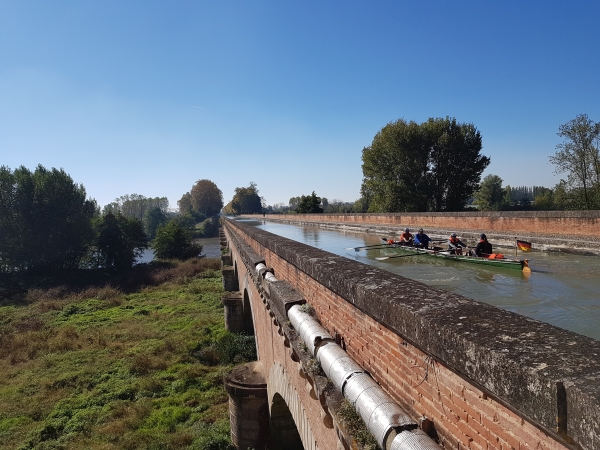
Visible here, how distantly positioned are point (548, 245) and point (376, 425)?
10.7 metres

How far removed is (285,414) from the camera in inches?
279

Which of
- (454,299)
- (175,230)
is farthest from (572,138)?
(175,230)

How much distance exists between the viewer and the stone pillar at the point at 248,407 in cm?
716

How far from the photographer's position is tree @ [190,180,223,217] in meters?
102

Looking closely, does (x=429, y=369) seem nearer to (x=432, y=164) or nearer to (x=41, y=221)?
(x=432, y=164)

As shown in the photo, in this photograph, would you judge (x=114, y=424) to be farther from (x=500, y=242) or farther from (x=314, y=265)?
(x=500, y=242)

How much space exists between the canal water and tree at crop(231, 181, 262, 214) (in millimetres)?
93137

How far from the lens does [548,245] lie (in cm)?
1058

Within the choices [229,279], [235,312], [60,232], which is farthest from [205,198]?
[235,312]

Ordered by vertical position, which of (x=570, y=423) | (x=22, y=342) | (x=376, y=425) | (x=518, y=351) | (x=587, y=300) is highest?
(x=518, y=351)

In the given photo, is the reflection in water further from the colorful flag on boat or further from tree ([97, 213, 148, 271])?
tree ([97, 213, 148, 271])

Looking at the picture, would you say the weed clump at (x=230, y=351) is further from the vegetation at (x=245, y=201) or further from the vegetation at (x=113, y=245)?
the vegetation at (x=245, y=201)

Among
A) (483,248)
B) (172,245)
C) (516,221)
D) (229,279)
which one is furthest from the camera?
(172,245)

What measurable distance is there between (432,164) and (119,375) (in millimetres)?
29394
